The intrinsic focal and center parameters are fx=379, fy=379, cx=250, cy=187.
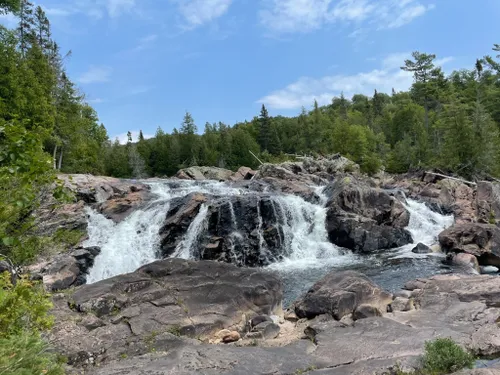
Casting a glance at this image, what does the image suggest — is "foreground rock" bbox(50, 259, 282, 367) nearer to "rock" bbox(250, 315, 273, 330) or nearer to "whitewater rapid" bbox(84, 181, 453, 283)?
"rock" bbox(250, 315, 273, 330)

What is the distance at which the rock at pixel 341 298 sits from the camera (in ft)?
37.6

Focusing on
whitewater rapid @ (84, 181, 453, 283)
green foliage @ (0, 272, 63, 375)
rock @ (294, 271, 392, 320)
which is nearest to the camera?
green foliage @ (0, 272, 63, 375)

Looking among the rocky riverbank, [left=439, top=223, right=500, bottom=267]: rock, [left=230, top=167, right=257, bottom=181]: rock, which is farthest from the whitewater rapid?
[left=230, top=167, right=257, bottom=181]: rock

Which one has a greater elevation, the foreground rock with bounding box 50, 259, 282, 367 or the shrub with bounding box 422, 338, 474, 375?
the foreground rock with bounding box 50, 259, 282, 367

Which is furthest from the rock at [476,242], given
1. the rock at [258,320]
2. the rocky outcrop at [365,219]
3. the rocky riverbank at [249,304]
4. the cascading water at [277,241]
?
the rock at [258,320]

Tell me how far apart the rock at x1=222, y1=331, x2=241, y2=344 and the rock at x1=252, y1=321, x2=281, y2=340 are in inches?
24.8

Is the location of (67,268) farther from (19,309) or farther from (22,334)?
(22,334)

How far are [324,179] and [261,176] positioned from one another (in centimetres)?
681

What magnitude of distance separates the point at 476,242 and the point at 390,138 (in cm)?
6944

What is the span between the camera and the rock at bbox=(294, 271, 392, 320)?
11453 millimetres

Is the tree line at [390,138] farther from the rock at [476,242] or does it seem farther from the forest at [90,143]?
the rock at [476,242]

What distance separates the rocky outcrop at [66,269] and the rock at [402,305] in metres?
13.2

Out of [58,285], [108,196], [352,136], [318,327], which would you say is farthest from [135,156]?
[318,327]

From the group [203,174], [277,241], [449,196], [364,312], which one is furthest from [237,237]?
[203,174]
